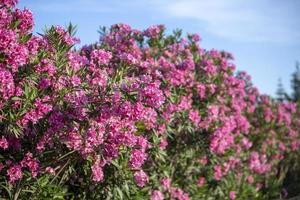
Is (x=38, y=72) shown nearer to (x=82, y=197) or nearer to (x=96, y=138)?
(x=96, y=138)

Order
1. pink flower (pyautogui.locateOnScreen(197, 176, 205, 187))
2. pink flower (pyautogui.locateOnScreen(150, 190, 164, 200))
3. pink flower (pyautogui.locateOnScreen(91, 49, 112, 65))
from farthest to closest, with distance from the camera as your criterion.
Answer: pink flower (pyautogui.locateOnScreen(197, 176, 205, 187))
pink flower (pyautogui.locateOnScreen(150, 190, 164, 200))
pink flower (pyautogui.locateOnScreen(91, 49, 112, 65))

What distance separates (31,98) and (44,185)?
1.21m

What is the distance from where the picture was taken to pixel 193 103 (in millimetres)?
8555

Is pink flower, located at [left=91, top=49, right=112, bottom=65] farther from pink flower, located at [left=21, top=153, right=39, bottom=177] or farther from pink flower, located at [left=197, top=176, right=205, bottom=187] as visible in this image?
pink flower, located at [left=197, top=176, right=205, bottom=187]

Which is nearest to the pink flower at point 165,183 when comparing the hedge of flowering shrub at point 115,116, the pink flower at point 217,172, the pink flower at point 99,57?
the hedge of flowering shrub at point 115,116

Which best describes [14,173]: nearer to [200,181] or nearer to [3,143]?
[3,143]

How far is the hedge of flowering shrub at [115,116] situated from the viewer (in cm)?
501

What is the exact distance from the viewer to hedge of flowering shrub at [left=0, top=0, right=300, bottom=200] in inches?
197

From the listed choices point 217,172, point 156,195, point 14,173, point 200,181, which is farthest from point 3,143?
point 217,172

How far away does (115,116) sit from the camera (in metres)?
5.06

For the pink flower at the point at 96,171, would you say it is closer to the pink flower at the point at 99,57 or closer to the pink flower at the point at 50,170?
the pink flower at the point at 50,170

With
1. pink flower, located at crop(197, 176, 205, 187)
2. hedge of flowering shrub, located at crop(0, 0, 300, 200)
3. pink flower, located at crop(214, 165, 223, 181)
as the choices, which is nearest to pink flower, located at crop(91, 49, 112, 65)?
hedge of flowering shrub, located at crop(0, 0, 300, 200)

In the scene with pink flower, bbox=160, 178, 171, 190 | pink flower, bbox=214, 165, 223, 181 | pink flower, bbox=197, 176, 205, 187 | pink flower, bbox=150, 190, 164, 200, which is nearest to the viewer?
pink flower, bbox=150, 190, 164, 200

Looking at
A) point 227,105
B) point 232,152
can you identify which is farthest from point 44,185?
point 227,105
